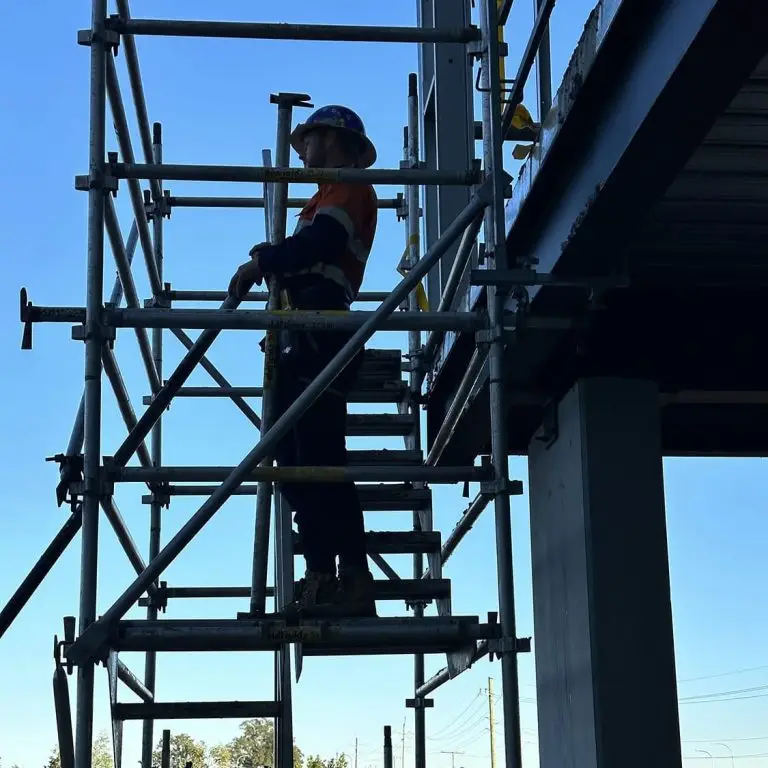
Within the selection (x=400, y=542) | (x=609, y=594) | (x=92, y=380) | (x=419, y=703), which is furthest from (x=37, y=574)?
(x=419, y=703)

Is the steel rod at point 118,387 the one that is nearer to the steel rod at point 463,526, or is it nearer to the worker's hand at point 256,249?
the worker's hand at point 256,249

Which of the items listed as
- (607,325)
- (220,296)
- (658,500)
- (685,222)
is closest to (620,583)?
(658,500)

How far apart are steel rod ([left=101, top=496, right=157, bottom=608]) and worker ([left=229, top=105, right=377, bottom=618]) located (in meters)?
0.70

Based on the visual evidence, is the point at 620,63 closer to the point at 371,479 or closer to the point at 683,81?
the point at 683,81

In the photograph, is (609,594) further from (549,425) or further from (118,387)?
(118,387)

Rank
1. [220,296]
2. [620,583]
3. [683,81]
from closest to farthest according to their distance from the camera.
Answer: [683,81] < [620,583] < [220,296]

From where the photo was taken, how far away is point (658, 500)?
6320 millimetres

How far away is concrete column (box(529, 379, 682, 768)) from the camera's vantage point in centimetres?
599

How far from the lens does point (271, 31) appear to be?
553cm

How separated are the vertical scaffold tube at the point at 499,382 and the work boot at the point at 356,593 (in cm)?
54

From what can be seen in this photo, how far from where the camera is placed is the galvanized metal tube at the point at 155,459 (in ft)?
24.1

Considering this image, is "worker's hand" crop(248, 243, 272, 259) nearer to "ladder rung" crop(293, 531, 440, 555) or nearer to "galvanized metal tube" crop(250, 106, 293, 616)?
"galvanized metal tube" crop(250, 106, 293, 616)

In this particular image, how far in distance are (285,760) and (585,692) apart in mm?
1665

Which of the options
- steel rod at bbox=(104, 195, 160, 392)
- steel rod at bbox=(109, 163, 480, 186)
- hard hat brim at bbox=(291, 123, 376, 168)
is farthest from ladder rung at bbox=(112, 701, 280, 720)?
hard hat brim at bbox=(291, 123, 376, 168)
